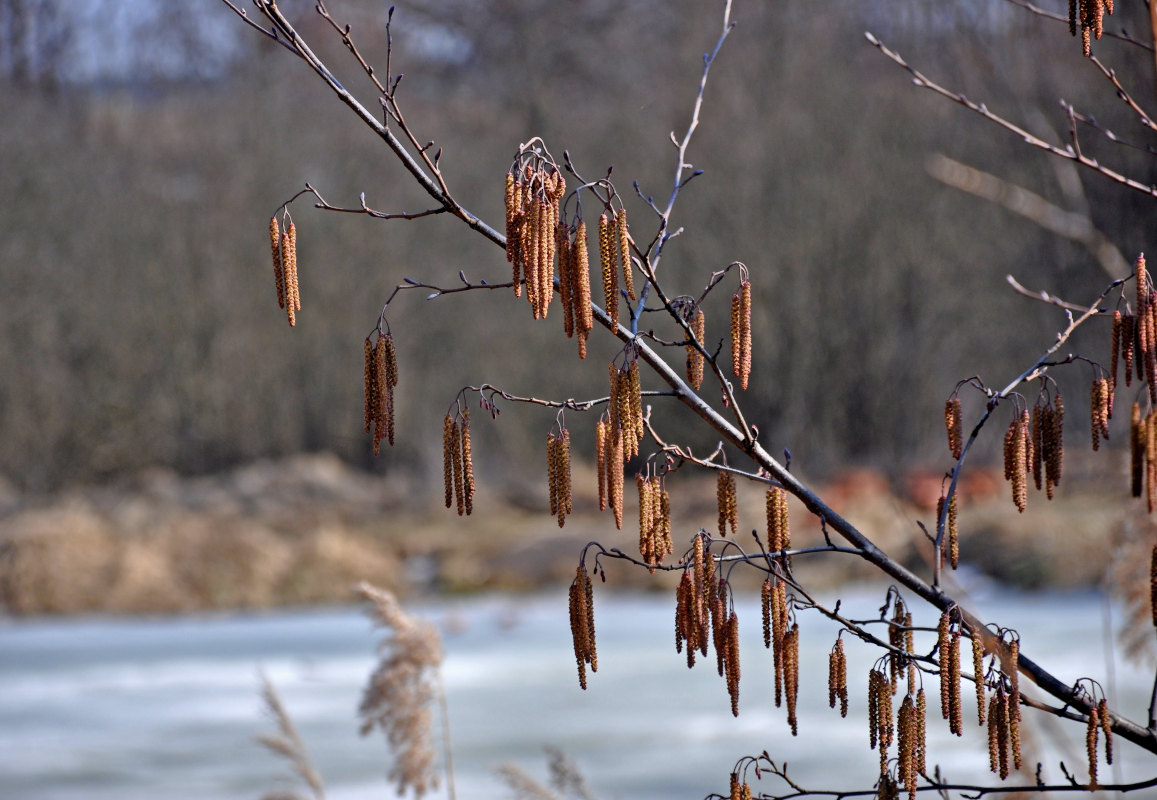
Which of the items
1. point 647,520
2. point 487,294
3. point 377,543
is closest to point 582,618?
point 647,520

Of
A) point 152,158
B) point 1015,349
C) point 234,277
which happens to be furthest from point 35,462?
point 1015,349

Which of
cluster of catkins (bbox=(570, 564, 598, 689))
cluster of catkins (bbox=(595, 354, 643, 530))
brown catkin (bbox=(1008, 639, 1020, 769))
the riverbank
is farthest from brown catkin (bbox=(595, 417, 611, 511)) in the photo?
the riverbank

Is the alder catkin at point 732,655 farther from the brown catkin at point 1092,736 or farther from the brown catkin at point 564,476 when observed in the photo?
the brown catkin at point 1092,736

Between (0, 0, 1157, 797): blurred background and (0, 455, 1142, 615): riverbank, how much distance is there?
6 cm

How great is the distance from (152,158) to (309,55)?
→ 17062mm

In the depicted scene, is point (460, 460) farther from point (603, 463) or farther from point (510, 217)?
point (510, 217)

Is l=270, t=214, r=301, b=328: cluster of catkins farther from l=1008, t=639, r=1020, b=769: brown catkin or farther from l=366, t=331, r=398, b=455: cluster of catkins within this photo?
l=1008, t=639, r=1020, b=769: brown catkin

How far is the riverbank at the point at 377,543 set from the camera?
10.6 m

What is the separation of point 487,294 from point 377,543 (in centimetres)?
561

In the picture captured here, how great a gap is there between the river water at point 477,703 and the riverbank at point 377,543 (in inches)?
16.2

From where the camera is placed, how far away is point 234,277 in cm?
1622

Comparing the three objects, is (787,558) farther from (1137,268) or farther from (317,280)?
(317,280)

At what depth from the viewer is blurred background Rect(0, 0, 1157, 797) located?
1272 centimetres

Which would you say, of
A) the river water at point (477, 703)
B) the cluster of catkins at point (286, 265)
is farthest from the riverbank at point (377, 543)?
the cluster of catkins at point (286, 265)
